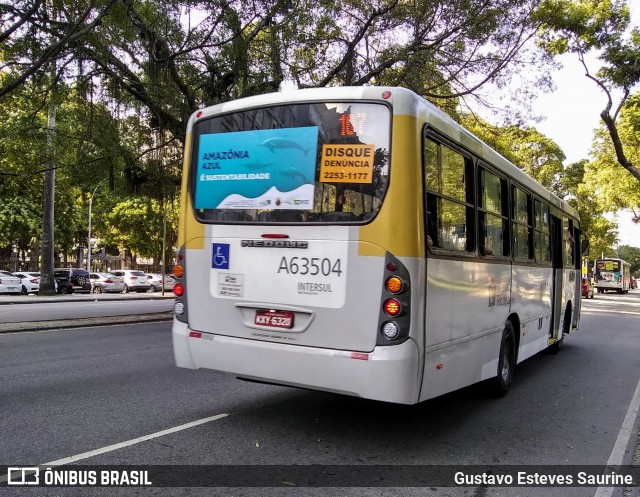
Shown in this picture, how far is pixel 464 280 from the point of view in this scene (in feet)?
17.1

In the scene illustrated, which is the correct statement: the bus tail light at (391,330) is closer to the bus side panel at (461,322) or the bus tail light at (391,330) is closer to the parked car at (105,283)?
the bus side panel at (461,322)

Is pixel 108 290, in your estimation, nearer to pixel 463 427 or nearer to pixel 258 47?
pixel 258 47

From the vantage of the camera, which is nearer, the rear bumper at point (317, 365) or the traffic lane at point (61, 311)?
the rear bumper at point (317, 365)

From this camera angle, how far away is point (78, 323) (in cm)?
1332

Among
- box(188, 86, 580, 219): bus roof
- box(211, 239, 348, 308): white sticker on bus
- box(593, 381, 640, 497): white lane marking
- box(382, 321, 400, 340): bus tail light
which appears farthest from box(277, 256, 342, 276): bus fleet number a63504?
box(593, 381, 640, 497): white lane marking

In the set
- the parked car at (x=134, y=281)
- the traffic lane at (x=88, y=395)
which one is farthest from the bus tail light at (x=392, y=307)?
the parked car at (x=134, y=281)

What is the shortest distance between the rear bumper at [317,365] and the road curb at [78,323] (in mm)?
8680

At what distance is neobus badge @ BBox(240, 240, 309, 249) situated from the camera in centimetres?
468

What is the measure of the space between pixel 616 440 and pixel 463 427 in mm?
1516

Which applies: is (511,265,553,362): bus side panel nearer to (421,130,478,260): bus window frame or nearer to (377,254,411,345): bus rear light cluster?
(421,130,478,260): bus window frame

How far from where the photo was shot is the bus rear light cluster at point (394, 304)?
4.26 meters

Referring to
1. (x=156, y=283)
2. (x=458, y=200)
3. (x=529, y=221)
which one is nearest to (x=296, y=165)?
(x=458, y=200)

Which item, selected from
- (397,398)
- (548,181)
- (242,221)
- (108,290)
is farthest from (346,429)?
(548,181)

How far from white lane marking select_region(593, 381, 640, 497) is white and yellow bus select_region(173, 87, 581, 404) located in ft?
4.61
